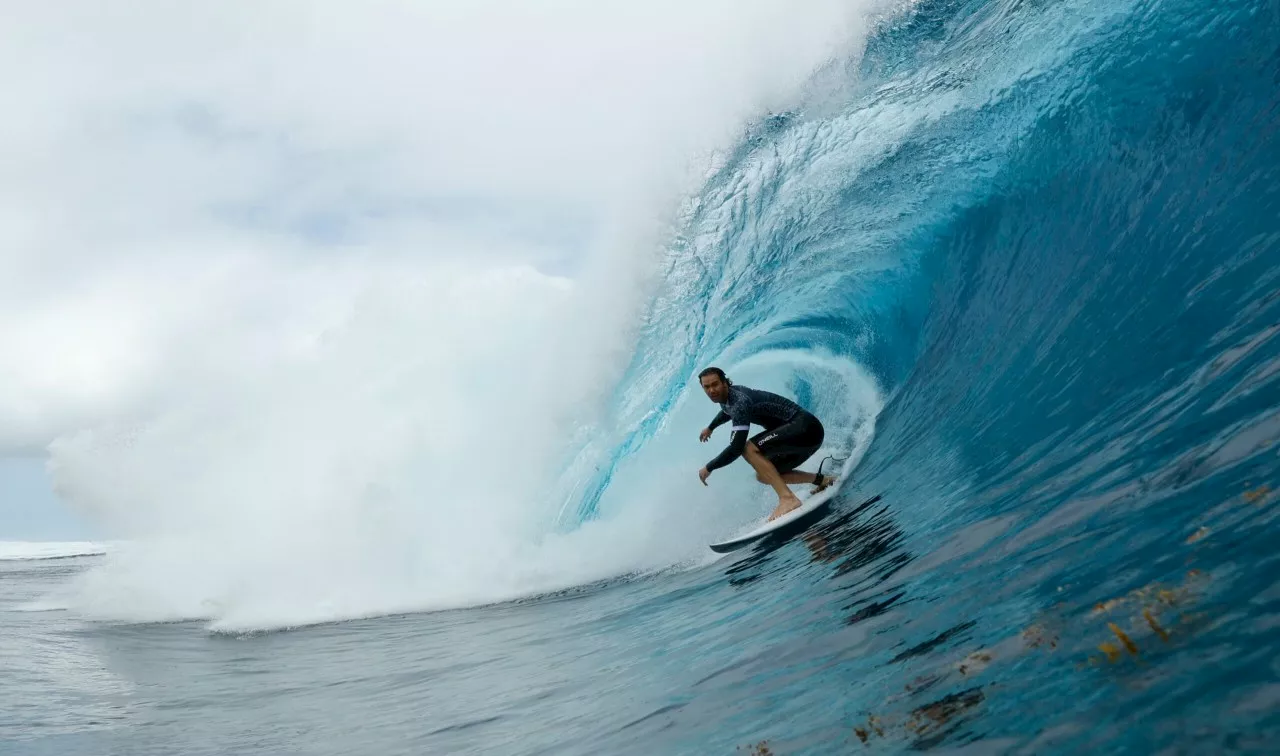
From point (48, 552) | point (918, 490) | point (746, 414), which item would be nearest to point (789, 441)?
point (746, 414)

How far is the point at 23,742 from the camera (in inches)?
218

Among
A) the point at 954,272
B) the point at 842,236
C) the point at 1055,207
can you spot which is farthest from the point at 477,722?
the point at 842,236

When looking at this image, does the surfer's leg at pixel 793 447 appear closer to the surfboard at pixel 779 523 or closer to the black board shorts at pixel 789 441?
the black board shorts at pixel 789 441

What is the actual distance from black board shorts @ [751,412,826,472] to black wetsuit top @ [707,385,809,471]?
0.22 feet

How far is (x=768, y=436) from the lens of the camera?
8258mm

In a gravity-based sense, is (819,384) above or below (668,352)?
below

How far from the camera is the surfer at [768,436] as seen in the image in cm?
800

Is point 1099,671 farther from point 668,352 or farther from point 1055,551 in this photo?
point 668,352

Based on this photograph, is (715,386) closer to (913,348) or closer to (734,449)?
(734,449)

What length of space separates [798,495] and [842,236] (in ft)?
13.8

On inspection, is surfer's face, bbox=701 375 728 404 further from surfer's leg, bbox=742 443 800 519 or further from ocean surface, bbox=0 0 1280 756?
ocean surface, bbox=0 0 1280 756

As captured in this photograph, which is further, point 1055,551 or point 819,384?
point 819,384

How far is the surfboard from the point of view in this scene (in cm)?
769

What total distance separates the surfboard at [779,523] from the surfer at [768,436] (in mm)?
170
